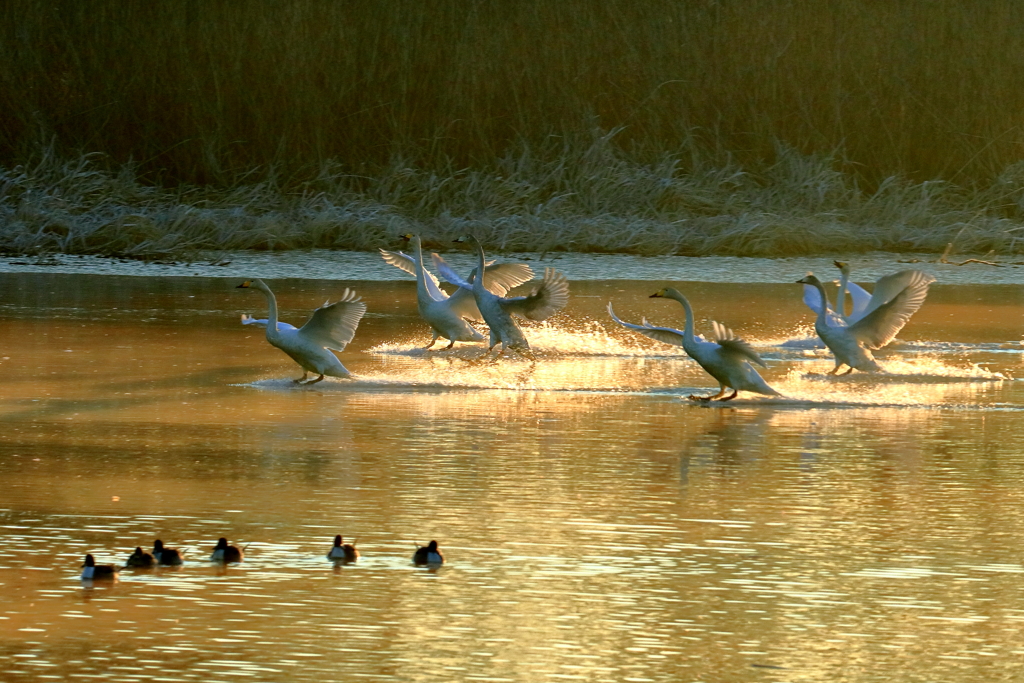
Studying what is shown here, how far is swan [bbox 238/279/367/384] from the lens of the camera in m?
11.4

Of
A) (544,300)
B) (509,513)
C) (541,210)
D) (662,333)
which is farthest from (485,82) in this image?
(509,513)

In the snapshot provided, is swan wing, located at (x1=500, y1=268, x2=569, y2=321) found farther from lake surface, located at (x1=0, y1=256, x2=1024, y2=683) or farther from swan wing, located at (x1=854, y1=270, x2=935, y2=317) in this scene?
swan wing, located at (x1=854, y1=270, x2=935, y2=317)

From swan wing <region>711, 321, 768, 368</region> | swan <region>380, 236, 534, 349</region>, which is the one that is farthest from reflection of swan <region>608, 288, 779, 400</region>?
swan <region>380, 236, 534, 349</region>

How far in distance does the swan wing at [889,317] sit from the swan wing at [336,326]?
3.40 metres

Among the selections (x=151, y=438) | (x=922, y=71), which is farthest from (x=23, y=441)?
(x=922, y=71)

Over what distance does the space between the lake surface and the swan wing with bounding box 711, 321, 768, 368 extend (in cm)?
35

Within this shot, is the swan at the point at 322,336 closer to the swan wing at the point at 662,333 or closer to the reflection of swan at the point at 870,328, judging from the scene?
the swan wing at the point at 662,333

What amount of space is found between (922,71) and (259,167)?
10.0m

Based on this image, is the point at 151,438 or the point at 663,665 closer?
the point at 663,665

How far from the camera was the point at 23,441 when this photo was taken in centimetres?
934

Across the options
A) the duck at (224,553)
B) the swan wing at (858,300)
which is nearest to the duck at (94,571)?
the duck at (224,553)

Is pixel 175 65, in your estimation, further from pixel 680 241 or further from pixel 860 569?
pixel 860 569

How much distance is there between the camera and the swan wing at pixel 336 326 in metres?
11.4

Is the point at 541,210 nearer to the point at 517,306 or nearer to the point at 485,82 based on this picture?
the point at 485,82
